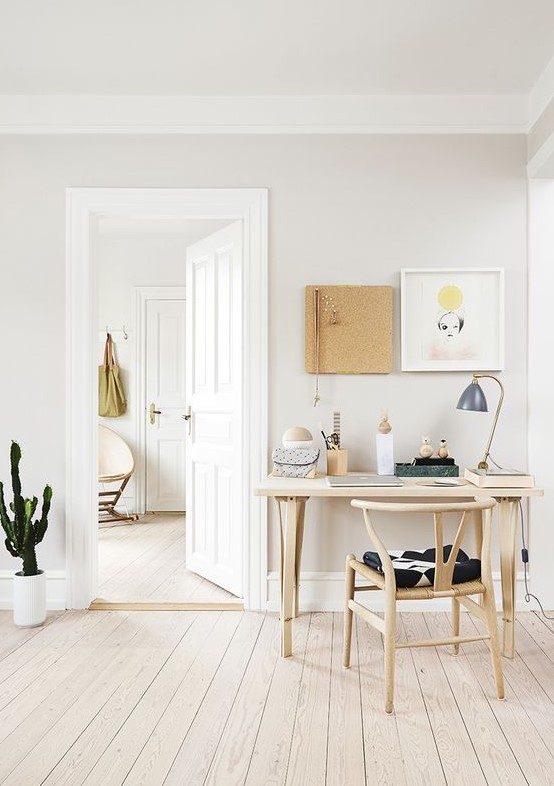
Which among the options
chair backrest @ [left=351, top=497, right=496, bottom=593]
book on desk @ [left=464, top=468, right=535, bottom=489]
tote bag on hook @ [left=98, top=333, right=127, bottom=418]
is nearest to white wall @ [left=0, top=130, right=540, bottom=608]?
book on desk @ [left=464, top=468, right=535, bottom=489]

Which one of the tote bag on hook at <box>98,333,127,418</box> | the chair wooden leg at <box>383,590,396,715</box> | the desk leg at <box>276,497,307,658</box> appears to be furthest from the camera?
the tote bag on hook at <box>98,333,127,418</box>

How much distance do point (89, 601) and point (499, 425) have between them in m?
2.37

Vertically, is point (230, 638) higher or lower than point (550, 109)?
lower

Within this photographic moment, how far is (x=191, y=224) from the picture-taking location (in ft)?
20.7

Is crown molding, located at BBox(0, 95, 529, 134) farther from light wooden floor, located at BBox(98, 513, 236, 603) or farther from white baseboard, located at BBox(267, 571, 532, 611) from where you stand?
light wooden floor, located at BBox(98, 513, 236, 603)

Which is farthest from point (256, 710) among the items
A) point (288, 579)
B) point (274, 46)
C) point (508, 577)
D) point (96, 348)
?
point (274, 46)

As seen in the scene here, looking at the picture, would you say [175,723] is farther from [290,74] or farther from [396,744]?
[290,74]

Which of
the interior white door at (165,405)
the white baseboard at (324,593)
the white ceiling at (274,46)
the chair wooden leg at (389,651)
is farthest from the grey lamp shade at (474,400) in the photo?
the interior white door at (165,405)

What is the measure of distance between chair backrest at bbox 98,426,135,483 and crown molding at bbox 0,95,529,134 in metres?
3.30

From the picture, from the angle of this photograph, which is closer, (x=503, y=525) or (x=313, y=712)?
(x=313, y=712)

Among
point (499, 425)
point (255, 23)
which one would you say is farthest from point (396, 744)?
point (255, 23)

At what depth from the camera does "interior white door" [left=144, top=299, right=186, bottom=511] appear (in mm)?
6770

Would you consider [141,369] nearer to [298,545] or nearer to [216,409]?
[216,409]

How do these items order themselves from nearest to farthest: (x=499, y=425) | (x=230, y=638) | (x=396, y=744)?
(x=396, y=744) < (x=230, y=638) < (x=499, y=425)
